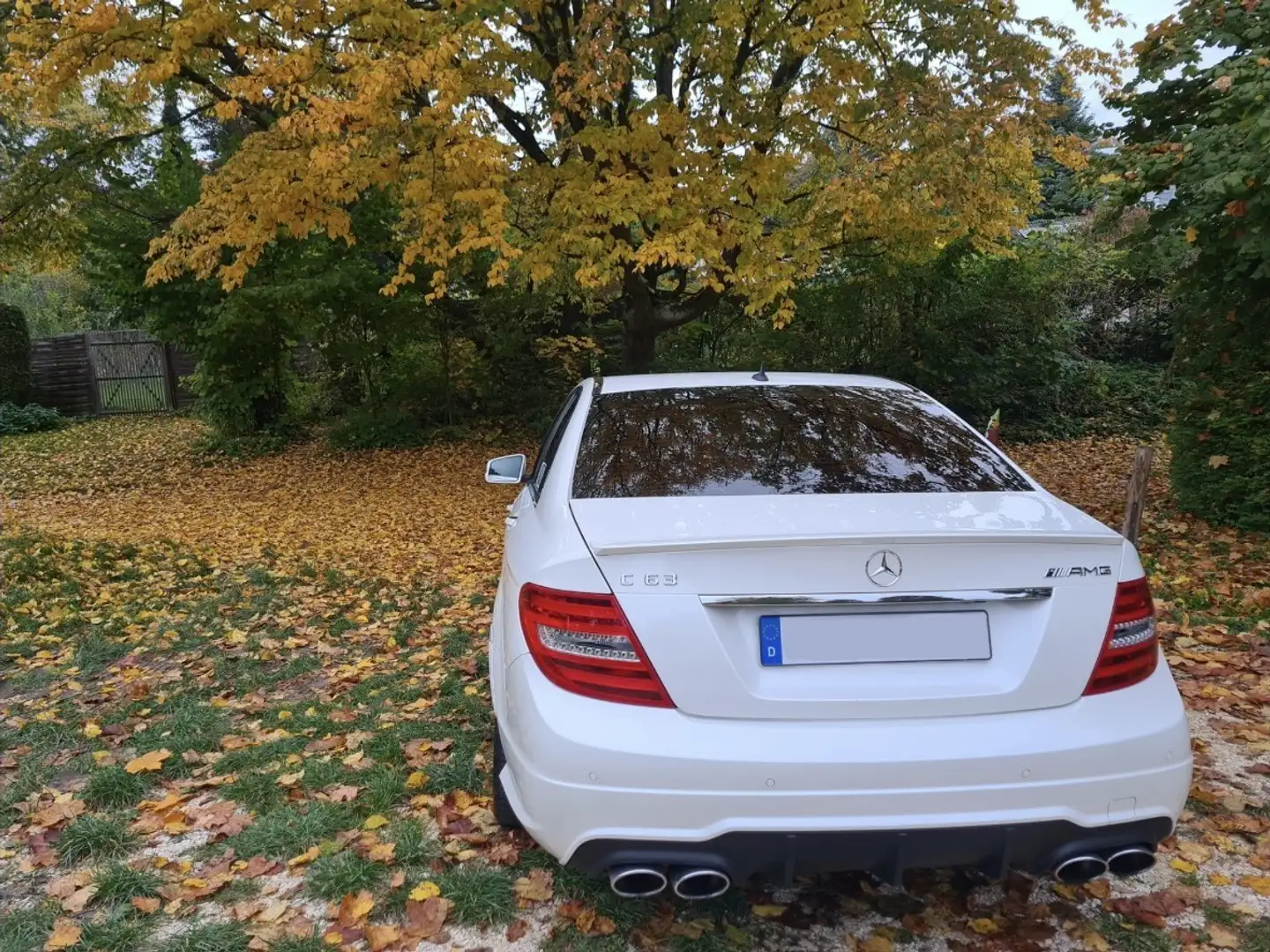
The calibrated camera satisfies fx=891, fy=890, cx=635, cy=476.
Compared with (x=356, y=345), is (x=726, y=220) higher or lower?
higher

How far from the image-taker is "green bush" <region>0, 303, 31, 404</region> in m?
18.2

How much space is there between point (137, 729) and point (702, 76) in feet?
25.1

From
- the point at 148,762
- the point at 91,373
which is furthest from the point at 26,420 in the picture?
the point at 148,762

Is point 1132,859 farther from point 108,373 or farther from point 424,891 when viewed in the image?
point 108,373

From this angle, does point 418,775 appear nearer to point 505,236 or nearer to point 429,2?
point 505,236

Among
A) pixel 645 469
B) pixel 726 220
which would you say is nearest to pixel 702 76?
pixel 726 220

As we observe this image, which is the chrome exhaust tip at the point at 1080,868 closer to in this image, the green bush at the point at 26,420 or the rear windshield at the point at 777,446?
the rear windshield at the point at 777,446

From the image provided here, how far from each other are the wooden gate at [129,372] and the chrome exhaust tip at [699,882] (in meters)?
21.4

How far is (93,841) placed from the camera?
301cm

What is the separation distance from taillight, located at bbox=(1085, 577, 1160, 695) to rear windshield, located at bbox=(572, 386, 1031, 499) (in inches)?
20.1

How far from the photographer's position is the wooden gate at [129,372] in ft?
66.1

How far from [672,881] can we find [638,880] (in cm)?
8

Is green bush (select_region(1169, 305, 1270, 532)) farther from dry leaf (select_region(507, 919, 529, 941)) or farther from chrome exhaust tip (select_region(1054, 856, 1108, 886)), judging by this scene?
dry leaf (select_region(507, 919, 529, 941))

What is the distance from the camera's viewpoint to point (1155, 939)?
7.93 ft
